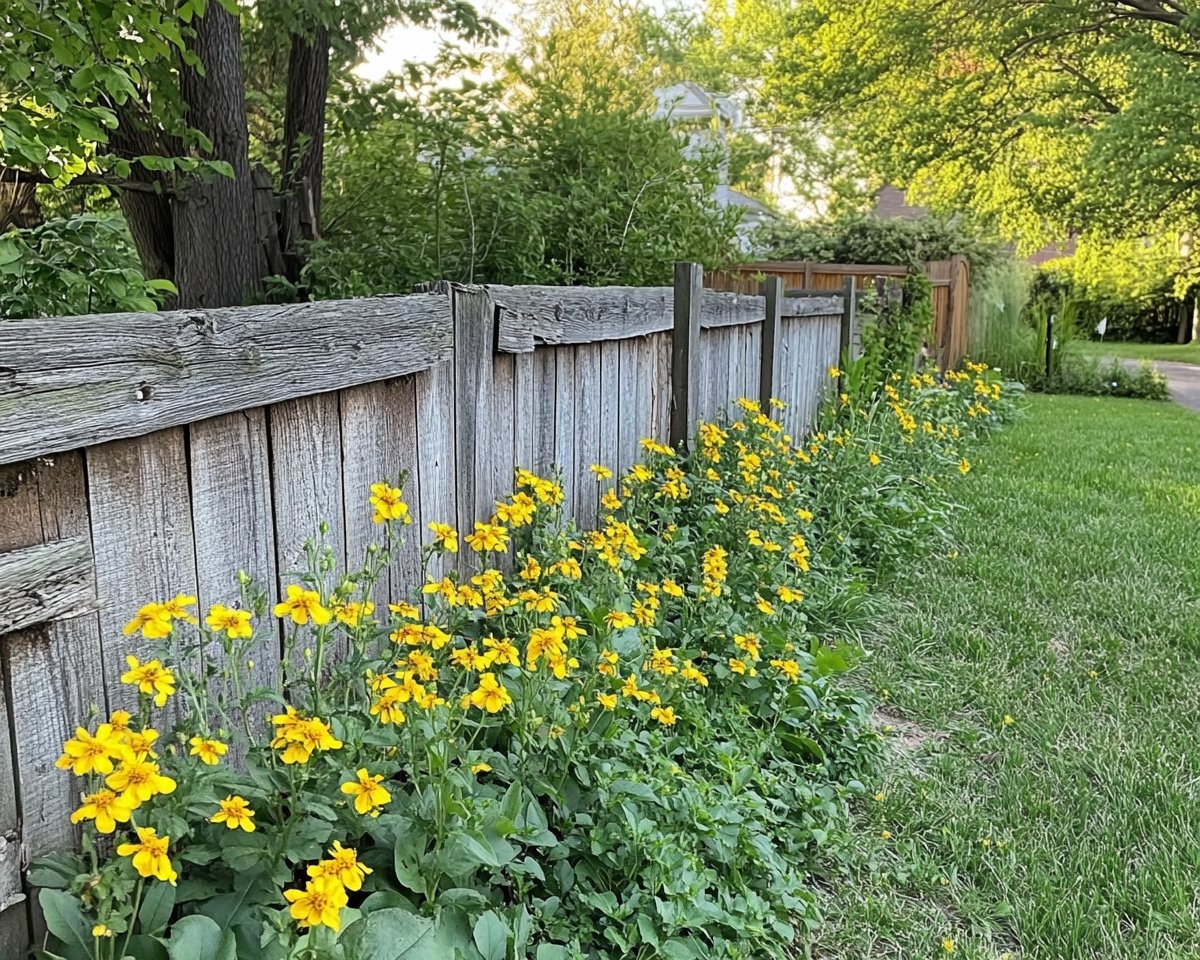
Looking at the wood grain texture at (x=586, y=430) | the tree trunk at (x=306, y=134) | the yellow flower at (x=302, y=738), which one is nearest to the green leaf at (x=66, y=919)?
the yellow flower at (x=302, y=738)

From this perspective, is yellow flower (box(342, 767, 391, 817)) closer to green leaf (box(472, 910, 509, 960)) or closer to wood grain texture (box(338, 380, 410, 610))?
green leaf (box(472, 910, 509, 960))

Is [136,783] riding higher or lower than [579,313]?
lower

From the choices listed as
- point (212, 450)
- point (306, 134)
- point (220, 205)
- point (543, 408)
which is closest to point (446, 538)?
point (212, 450)

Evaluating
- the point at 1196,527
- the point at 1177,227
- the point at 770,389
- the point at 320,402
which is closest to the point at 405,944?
the point at 320,402

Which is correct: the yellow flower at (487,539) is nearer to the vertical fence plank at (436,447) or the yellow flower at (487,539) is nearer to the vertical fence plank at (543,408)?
the vertical fence plank at (436,447)

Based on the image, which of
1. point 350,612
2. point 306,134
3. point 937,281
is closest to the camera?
point 350,612

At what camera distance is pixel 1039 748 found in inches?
130

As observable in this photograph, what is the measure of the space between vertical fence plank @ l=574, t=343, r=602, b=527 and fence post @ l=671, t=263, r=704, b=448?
2.81 ft

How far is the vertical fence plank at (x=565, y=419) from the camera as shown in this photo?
362cm

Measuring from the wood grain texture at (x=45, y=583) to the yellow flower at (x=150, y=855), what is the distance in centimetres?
42

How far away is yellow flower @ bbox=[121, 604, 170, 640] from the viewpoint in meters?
1.54

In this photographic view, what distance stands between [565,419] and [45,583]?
2283 millimetres

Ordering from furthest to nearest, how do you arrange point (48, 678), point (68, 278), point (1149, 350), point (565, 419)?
point (1149, 350) < point (565, 419) < point (68, 278) < point (48, 678)

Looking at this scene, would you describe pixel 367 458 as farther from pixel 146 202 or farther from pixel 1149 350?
pixel 1149 350
